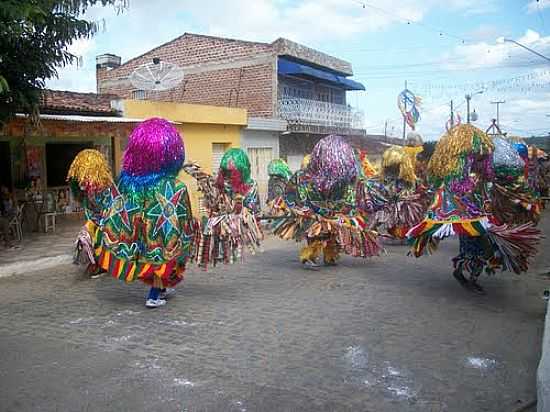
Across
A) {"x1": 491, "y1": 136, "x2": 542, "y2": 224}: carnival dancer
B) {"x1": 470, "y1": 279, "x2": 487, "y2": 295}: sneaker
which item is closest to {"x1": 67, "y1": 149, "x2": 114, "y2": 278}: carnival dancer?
{"x1": 470, "y1": 279, "x2": 487, "y2": 295}: sneaker

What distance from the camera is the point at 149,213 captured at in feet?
19.2

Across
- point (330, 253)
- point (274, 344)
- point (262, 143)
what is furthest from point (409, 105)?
point (274, 344)

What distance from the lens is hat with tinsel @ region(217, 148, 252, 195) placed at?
7.55 metres

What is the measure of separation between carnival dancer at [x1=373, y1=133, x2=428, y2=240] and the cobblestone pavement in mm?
2212

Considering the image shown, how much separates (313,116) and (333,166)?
12.7m

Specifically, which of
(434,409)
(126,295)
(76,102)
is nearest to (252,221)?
(126,295)

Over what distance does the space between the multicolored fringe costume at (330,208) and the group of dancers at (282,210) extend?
0.05ft

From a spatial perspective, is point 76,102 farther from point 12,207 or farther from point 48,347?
point 48,347

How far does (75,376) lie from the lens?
14.0 feet

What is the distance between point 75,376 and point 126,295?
8.55 feet

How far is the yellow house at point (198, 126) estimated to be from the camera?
1247cm

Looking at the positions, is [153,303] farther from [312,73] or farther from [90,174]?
[312,73]

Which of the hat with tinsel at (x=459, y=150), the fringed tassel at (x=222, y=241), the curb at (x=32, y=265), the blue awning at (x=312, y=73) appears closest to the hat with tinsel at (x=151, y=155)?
the fringed tassel at (x=222, y=241)

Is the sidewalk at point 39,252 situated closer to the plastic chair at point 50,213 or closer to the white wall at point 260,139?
the plastic chair at point 50,213
